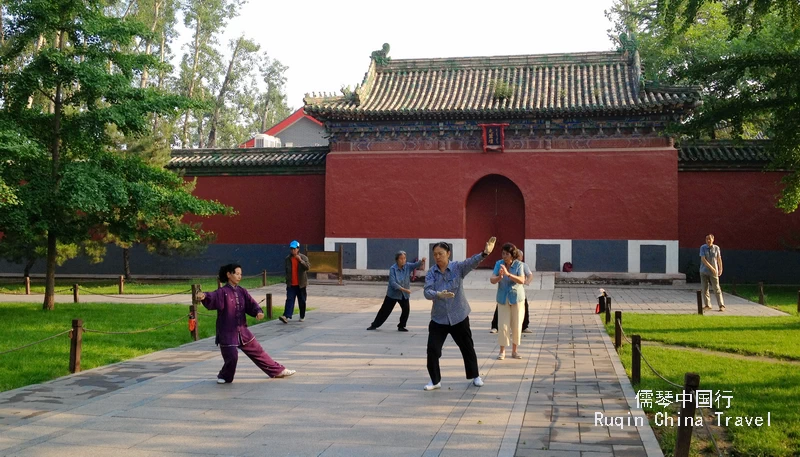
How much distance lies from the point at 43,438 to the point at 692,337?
7941 millimetres

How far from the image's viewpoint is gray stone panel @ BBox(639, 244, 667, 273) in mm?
19000

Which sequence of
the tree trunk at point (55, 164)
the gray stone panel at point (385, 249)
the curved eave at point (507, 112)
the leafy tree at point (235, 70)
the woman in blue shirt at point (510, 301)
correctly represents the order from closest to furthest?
the woman in blue shirt at point (510, 301)
the tree trunk at point (55, 164)
the curved eave at point (507, 112)
the gray stone panel at point (385, 249)
the leafy tree at point (235, 70)

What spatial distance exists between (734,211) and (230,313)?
645 inches

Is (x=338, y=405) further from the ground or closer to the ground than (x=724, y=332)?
closer to the ground

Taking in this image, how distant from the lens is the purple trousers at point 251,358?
7074 millimetres

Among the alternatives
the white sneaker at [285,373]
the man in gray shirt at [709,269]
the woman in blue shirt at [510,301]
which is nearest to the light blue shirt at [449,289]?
the woman in blue shirt at [510,301]

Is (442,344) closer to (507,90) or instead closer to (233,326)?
(233,326)

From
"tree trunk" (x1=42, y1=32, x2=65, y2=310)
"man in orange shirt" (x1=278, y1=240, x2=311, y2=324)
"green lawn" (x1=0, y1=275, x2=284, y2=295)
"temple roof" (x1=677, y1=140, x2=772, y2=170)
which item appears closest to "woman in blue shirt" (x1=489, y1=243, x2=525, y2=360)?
"man in orange shirt" (x1=278, y1=240, x2=311, y2=324)

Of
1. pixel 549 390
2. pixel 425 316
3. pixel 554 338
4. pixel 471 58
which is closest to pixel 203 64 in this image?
pixel 471 58

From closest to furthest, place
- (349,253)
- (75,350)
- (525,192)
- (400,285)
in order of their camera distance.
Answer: (75,350) → (400,285) → (525,192) → (349,253)

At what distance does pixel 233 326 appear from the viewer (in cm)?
716

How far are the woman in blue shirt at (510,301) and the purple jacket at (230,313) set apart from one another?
2963 mm

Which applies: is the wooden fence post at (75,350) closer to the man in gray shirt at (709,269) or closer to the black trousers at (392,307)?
the black trousers at (392,307)

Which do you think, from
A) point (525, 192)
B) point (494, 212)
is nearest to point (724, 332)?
point (525, 192)
